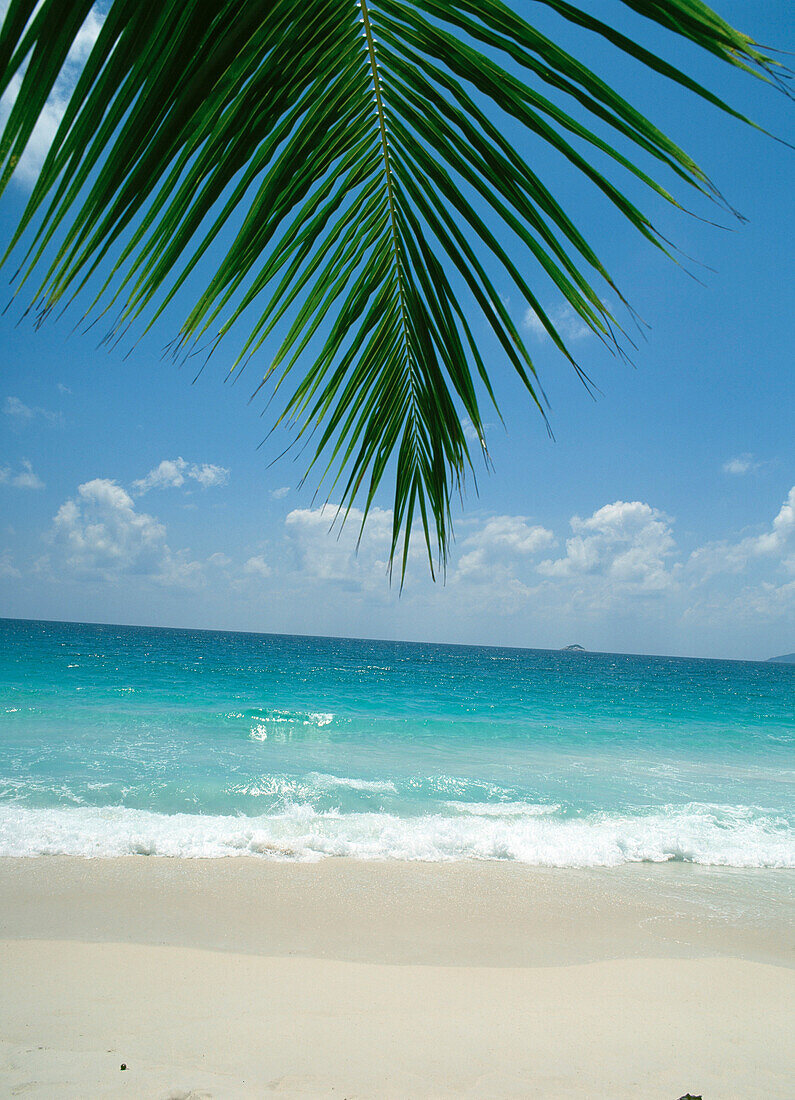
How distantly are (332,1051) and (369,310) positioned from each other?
4.03m

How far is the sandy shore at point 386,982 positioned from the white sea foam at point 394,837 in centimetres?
41

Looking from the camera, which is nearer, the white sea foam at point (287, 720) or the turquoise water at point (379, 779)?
the turquoise water at point (379, 779)

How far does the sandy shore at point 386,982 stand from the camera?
128 inches

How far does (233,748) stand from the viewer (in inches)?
483

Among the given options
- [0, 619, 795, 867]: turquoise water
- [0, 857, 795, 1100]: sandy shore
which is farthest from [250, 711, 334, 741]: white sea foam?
[0, 857, 795, 1100]: sandy shore

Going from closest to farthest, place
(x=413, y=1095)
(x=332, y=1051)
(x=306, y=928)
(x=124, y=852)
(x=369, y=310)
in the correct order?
(x=369, y=310), (x=413, y=1095), (x=332, y=1051), (x=306, y=928), (x=124, y=852)

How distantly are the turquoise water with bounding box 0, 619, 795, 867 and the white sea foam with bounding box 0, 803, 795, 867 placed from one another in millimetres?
29

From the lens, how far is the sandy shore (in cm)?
324

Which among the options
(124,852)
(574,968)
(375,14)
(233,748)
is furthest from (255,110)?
(233,748)

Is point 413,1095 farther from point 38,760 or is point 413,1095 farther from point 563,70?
point 38,760

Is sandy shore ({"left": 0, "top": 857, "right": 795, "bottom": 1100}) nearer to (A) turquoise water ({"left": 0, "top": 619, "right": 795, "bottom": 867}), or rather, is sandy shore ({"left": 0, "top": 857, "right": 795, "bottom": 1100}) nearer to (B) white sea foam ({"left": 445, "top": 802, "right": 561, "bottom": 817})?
(A) turquoise water ({"left": 0, "top": 619, "right": 795, "bottom": 867})

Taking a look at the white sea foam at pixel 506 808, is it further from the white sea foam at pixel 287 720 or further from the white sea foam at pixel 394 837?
the white sea foam at pixel 287 720

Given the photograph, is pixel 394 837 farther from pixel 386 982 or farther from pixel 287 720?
pixel 287 720

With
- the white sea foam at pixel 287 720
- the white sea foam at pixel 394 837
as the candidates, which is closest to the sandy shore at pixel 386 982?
the white sea foam at pixel 394 837
